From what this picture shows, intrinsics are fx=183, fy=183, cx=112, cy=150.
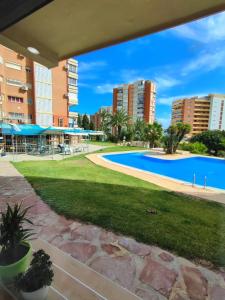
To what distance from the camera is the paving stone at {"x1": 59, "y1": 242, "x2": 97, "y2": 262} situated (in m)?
2.60

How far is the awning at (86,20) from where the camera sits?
1.78 meters

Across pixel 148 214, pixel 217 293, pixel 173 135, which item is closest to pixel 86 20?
pixel 217 293

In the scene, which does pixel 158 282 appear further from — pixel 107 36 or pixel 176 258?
pixel 107 36

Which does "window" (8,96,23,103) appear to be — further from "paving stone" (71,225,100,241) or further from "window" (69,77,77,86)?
"paving stone" (71,225,100,241)

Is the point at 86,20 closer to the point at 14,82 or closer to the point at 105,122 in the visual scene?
the point at 14,82

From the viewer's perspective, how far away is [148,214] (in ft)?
13.5

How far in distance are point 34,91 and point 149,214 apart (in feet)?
77.3

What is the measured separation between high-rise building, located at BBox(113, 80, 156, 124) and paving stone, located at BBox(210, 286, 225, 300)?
46.7m

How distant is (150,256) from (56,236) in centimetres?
156

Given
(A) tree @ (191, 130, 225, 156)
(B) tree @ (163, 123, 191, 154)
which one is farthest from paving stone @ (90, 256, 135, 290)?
(A) tree @ (191, 130, 225, 156)

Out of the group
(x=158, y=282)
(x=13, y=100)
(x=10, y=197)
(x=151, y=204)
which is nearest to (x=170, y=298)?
(x=158, y=282)

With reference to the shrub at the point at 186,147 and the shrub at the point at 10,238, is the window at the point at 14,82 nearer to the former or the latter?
the shrub at the point at 186,147

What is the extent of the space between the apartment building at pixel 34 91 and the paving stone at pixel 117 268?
19449 millimetres

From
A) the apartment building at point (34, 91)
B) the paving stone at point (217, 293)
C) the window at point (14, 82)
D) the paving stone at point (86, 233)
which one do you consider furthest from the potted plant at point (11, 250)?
the window at point (14, 82)
